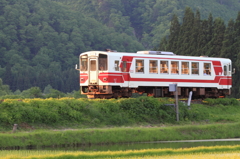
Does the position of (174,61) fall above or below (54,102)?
above

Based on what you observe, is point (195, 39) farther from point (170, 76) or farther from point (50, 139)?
point (50, 139)

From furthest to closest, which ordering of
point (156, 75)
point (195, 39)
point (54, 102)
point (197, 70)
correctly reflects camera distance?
point (195, 39) → point (197, 70) → point (156, 75) → point (54, 102)

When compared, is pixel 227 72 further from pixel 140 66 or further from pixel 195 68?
pixel 140 66

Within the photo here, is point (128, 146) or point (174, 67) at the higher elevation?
point (174, 67)

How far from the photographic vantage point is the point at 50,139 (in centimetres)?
2559

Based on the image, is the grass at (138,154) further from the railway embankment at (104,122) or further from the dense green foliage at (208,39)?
the dense green foliage at (208,39)

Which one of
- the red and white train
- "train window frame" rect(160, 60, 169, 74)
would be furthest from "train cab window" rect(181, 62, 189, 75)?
"train window frame" rect(160, 60, 169, 74)

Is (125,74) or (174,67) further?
(174,67)

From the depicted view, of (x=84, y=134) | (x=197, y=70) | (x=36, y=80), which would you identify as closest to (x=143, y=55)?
(x=197, y=70)

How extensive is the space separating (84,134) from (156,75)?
13.1 meters

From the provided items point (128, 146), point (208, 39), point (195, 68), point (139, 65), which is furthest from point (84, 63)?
point (208, 39)

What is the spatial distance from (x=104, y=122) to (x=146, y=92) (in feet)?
31.9

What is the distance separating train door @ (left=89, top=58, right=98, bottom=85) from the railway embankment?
421 centimetres

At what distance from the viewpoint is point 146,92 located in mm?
40031
